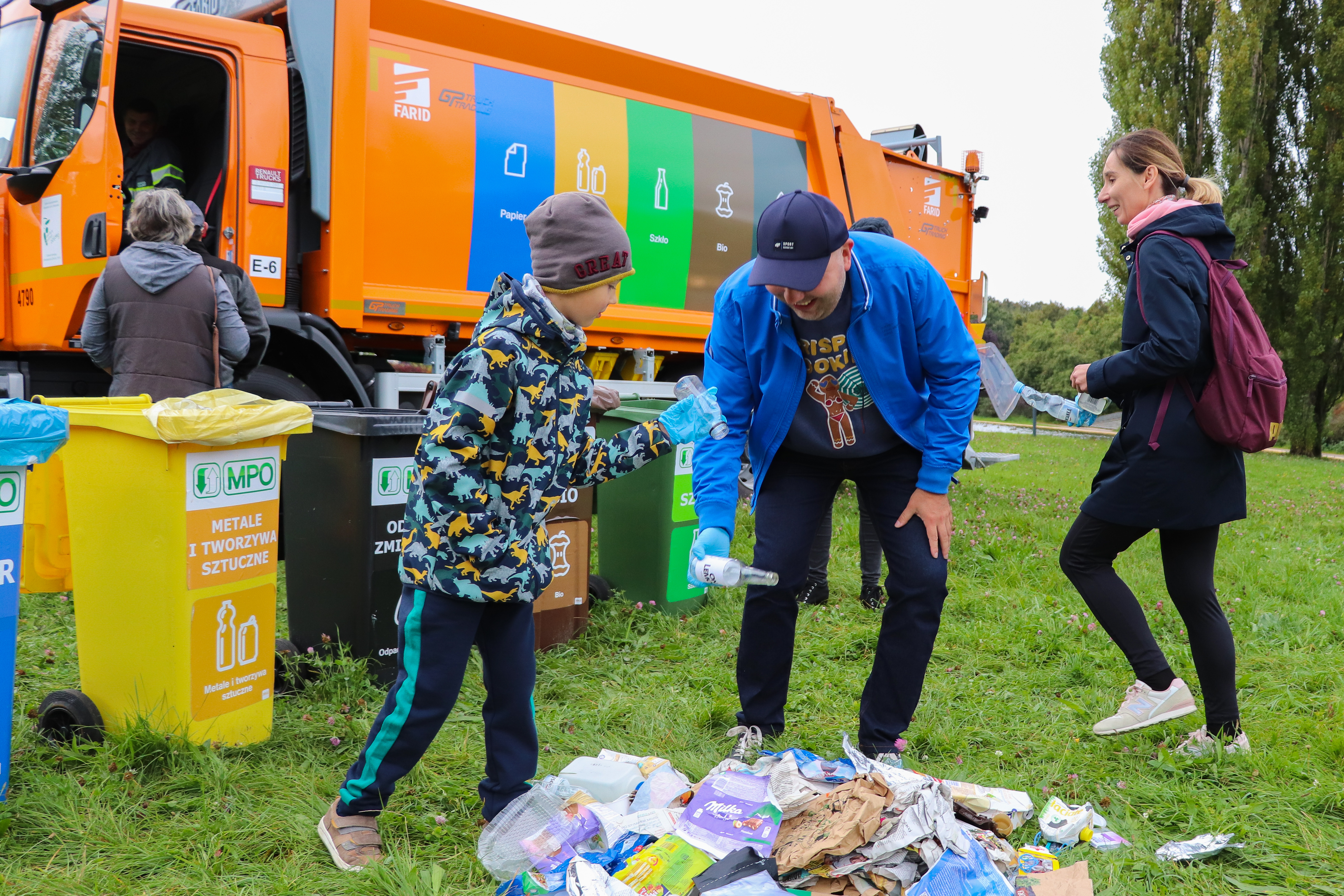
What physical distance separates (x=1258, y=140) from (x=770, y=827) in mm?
21431

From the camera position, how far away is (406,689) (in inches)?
86.9

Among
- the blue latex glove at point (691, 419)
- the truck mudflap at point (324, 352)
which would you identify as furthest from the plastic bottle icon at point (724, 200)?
the blue latex glove at point (691, 419)

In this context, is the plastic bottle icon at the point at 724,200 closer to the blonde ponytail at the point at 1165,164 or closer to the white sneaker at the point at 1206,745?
the blonde ponytail at the point at 1165,164

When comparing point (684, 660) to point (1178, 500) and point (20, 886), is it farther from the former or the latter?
point (20, 886)

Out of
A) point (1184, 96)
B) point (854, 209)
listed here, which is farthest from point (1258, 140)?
point (854, 209)

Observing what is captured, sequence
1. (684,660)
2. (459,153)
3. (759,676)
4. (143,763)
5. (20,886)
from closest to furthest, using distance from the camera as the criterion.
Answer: (20,886), (143,763), (759,676), (684,660), (459,153)

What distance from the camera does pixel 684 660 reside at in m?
4.01

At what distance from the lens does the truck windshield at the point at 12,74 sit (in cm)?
491

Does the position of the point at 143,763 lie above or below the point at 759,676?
below

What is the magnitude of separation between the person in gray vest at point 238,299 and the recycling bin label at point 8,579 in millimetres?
2050

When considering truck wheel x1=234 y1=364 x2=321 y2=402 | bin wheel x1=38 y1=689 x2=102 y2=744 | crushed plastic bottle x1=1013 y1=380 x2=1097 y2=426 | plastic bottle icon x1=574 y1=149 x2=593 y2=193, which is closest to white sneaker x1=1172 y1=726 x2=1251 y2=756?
crushed plastic bottle x1=1013 y1=380 x2=1097 y2=426

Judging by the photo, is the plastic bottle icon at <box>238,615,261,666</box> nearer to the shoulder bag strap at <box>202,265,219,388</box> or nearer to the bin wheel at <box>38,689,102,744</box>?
the bin wheel at <box>38,689,102,744</box>

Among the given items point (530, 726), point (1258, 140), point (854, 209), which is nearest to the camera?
point (530, 726)

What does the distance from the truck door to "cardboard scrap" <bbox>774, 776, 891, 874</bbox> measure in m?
4.16
